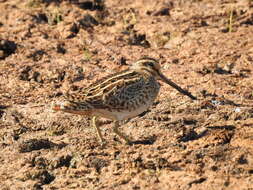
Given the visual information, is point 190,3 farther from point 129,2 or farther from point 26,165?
Answer: point 26,165

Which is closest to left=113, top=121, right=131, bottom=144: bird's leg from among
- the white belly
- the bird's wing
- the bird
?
the bird

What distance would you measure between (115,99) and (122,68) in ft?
8.69

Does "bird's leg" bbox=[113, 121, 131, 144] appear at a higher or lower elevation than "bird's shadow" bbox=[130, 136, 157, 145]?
higher

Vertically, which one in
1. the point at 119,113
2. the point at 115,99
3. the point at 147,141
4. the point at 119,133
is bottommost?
the point at 147,141

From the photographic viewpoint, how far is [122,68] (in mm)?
10148

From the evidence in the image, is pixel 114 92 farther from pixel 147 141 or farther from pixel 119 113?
pixel 147 141

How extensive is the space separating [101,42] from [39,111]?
8.12 ft

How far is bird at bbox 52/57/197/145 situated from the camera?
7441 mm

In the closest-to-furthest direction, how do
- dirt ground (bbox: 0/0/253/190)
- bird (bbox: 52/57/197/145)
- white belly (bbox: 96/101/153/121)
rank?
dirt ground (bbox: 0/0/253/190) < bird (bbox: 52/57/197/145) < white belly (bbox: 96/101/153/121)

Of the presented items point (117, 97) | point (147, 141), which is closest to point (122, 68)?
point (147, 141)

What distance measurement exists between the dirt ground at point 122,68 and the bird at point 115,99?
47 cm

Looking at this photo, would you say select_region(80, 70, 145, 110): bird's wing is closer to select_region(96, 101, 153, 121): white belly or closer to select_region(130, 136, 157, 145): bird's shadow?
select_region(96, 101, 153, 121): white belly

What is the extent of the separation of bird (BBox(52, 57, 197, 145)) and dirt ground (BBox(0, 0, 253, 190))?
47 cm

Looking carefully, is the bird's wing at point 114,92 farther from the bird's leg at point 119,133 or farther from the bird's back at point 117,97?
the bird's leg at point 119,133
